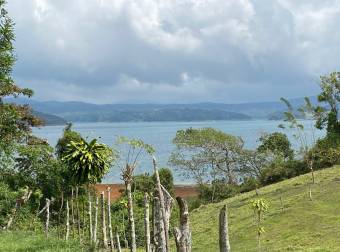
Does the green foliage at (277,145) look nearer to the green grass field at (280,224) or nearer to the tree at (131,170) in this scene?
the green grass field at (280,224)

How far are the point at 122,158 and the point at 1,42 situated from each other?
11820 mm

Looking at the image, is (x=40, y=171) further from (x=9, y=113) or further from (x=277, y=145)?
(x=277, y=145)

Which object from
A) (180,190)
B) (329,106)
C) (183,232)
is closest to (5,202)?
(183,232)

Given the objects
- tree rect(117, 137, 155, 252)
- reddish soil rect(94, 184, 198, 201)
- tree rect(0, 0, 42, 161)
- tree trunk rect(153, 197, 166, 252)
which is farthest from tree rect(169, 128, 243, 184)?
tree trunk rect(153, 197, 166, 252)

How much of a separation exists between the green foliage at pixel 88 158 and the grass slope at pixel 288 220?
1198 cm

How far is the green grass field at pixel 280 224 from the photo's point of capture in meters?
28.1

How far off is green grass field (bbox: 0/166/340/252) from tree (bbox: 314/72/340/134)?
12959 millimetres

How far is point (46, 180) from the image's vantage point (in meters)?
42.7

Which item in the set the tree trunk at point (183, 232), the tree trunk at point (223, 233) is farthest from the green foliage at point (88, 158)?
the tree trunk at point (223, 233)

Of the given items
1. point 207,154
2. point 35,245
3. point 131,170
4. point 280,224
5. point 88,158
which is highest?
point 88,158

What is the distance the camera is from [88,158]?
3111 centimetres

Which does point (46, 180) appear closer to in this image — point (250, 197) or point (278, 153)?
point (250, 197)

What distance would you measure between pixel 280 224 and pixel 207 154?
4329cm

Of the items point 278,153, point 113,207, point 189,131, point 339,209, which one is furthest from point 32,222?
point 278,153
